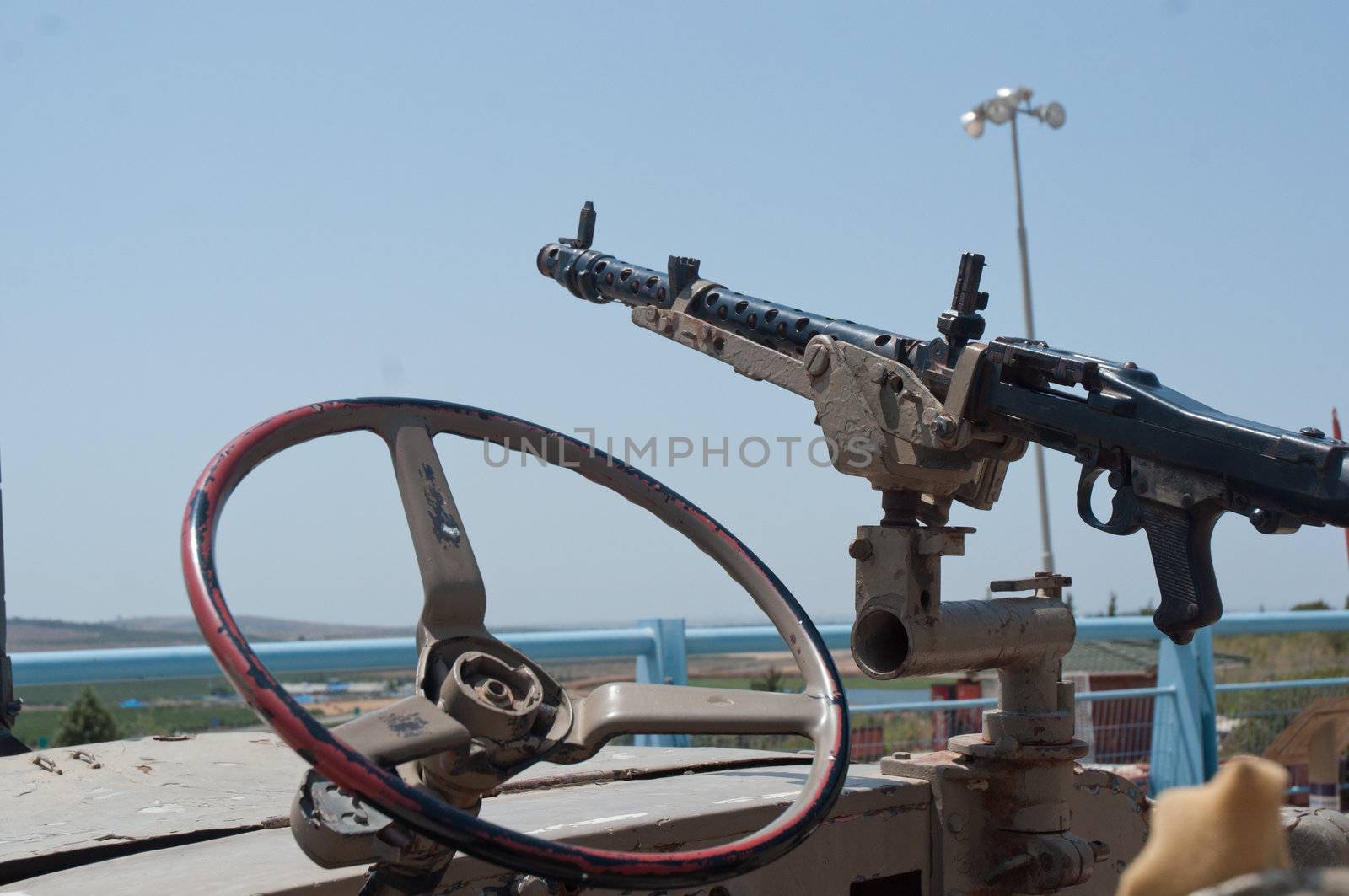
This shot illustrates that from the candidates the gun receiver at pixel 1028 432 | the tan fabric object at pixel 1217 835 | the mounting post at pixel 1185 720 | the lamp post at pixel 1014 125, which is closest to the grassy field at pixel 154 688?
the gun receiver at pixel 1028 432

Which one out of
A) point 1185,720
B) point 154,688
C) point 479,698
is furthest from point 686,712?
point 1185,720

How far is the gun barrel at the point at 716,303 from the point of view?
337 centimetres

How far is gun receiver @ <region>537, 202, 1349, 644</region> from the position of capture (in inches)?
102

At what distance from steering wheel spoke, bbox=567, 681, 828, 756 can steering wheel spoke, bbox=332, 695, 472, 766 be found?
224 mm

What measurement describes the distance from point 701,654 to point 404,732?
11.1 ft

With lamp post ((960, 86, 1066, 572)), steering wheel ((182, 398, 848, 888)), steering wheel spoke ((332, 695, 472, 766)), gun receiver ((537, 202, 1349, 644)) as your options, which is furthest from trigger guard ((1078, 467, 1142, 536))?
lamp post ((960, 86, 1066, 572))

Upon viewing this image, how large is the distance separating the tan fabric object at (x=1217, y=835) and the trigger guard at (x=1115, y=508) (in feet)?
6.64

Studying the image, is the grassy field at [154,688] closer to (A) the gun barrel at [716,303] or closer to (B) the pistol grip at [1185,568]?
(A) the gun barrel at [716,303]

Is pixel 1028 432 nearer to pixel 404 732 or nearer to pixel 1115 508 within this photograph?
pixel 1115 508

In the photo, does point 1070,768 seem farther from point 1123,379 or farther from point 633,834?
point 633,834

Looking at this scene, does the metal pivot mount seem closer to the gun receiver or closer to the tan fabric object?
the gun receiver

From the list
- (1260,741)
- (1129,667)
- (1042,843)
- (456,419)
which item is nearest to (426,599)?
(456,419)

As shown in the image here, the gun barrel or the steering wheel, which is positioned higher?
the gun barrel

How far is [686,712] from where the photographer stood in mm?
2092
